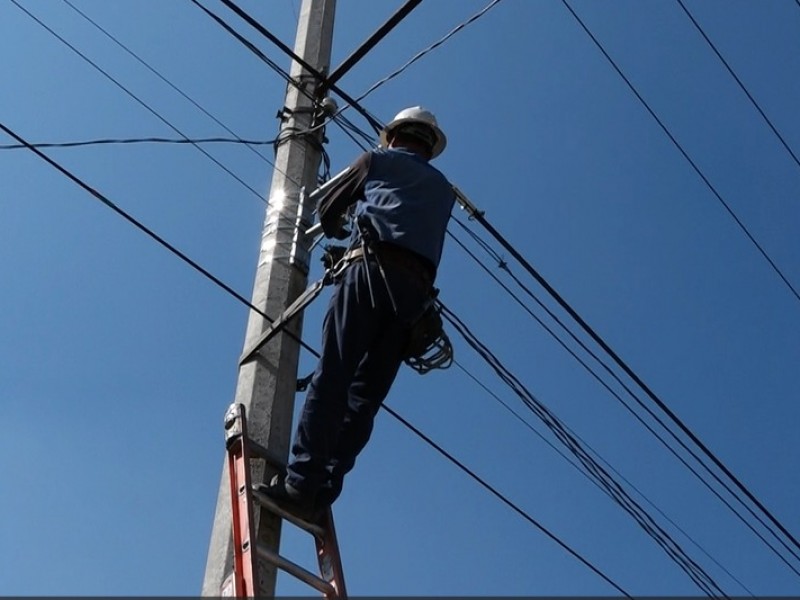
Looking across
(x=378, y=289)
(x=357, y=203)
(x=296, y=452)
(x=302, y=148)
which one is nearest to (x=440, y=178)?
(x=357, y=203)

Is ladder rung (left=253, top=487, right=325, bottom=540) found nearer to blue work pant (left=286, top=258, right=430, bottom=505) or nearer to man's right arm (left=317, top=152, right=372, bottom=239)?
blue work pant (left=286, top=258, right=430, bottom=505)

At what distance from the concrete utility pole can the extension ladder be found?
5 centimetres

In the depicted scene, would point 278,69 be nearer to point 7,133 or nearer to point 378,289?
point 7,133

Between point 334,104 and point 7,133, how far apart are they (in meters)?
1.65

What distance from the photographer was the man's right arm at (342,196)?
467cm

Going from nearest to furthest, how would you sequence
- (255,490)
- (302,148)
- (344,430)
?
(255,490)
(344,430)
(302,148)

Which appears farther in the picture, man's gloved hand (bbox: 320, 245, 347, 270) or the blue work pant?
man's gloved hand (bbox: 320, 245, 347, 270)

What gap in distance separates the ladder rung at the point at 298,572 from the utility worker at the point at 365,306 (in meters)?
0.21

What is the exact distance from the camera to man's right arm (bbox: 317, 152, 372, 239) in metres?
4.67

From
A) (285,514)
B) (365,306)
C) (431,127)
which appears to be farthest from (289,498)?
(431,127)

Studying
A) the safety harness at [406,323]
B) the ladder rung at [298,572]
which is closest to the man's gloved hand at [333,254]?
the safety harness at [406,323]

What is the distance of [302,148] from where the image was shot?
549cm

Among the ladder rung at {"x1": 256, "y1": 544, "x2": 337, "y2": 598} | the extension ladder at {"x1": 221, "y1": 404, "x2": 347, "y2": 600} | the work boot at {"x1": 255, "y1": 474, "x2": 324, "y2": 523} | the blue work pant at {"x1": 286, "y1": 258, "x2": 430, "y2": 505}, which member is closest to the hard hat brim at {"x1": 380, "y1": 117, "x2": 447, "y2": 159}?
the blue work pant at {"x1": 286, "y1": 258, "x2": 430, "y2": 505}

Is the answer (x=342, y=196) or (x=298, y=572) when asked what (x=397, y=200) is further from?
(x=298, y=572)
